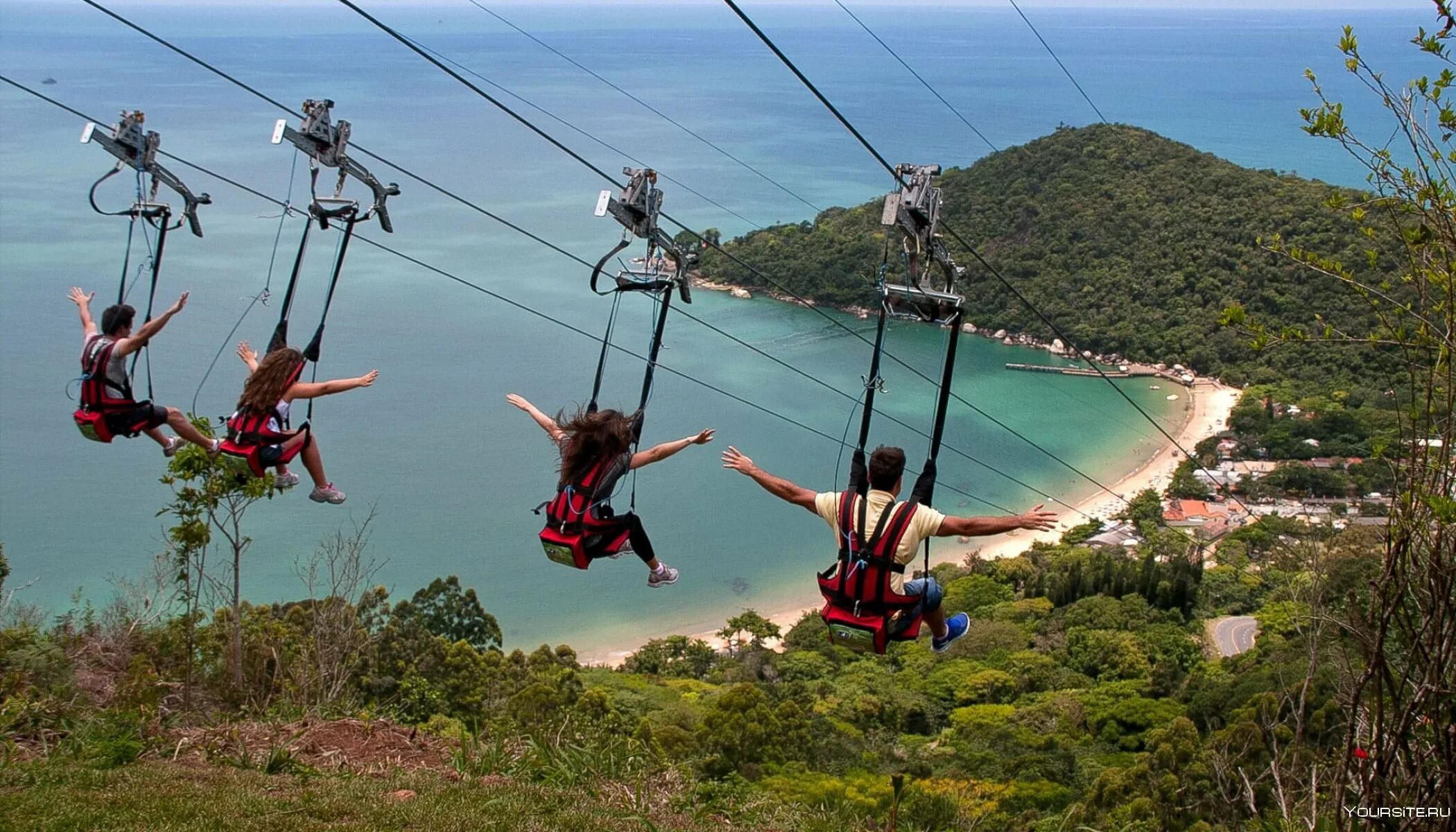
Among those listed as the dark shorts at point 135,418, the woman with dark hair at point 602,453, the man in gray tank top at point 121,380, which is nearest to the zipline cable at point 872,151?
the woman with dark hair at point 602,453

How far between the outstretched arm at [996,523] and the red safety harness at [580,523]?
72.2 inches

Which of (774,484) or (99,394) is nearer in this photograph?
(774,484)

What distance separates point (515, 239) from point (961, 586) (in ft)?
127

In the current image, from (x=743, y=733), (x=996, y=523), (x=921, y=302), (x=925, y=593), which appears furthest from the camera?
(x=743, y=733)

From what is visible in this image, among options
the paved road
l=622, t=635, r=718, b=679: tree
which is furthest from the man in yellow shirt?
the paved road

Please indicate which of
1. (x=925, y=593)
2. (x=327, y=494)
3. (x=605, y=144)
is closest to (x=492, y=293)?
(x=327, y=494)

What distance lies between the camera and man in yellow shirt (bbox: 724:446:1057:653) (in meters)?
5.21

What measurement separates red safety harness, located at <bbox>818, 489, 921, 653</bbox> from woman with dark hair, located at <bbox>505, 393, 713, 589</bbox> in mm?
1016

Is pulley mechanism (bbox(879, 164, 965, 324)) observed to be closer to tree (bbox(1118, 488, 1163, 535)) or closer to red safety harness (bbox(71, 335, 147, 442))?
red safety harness (bbox(71, 335, 147, 442))

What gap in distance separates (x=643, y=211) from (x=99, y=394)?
319 centimetres

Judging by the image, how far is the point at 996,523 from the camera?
521 centimetres

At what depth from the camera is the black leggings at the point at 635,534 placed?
647 cm

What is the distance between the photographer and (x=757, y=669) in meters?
26.1

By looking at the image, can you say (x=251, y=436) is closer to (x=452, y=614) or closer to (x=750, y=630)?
(x=452, y=614)
